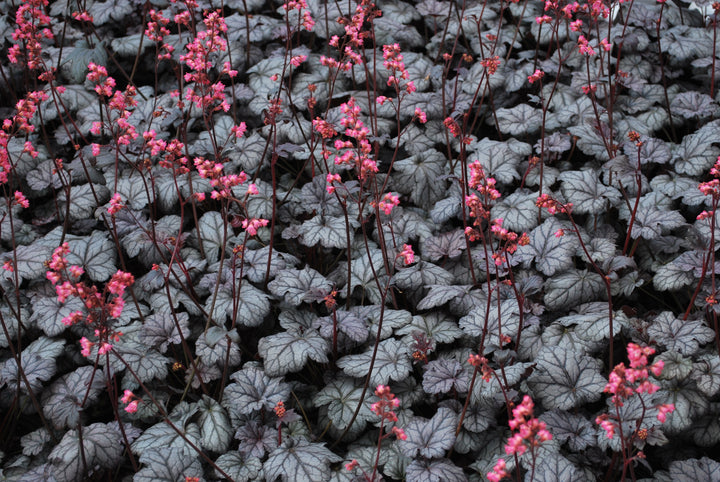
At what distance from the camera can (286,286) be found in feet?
9.50

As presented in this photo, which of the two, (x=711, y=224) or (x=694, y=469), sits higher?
(x=711, y=224)

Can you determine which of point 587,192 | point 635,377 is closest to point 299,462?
point 635,377

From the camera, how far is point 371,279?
3111 millimetres

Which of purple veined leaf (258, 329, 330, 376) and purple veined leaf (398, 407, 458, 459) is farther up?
purple veined leaf (258, 329, 330, 376)

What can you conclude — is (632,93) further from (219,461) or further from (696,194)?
(219,461)

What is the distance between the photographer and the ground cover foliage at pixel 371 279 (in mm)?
2398

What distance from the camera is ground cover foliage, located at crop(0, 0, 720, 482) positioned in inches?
94.4

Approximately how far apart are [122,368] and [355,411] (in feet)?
3.39

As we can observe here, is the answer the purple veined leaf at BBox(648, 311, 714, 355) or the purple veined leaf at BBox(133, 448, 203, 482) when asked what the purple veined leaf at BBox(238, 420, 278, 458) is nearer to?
the purple veined leaf at BBox(133, 448, 203, 482)

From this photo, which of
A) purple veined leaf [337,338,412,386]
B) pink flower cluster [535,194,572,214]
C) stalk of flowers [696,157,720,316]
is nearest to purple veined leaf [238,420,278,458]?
purple veined leaf [337,338,412,386]

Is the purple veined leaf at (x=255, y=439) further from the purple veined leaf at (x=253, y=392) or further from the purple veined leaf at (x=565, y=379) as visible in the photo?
the purple veined leaf at (x=565, y=379)

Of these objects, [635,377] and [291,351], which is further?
[291,351]

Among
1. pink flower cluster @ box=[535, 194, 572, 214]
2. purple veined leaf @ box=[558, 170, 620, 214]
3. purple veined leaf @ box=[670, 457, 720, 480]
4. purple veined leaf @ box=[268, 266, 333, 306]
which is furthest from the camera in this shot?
purple veined leaf @ box=[558, 170, 620, 214]

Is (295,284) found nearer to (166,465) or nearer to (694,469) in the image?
(166,465)
